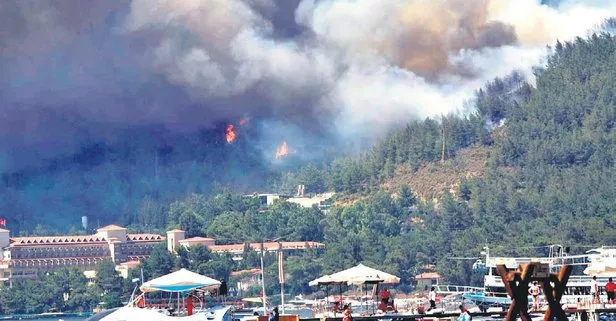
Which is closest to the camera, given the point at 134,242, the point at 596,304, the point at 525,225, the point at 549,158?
the point at 596,304

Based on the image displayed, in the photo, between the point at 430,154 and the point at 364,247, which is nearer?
the point at 364,247

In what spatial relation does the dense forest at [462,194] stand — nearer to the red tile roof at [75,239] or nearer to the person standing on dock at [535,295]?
the red tile roof at [75,239]

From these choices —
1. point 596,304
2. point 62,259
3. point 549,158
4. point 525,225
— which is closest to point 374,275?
point 596,304

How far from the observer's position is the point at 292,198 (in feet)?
505

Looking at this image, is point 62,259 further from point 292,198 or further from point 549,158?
point 549,158

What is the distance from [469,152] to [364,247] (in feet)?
55.9

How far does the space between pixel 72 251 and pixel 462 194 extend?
97.9 ft

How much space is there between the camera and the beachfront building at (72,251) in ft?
475

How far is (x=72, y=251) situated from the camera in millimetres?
145500

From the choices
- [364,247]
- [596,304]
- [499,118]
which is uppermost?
[499,118]

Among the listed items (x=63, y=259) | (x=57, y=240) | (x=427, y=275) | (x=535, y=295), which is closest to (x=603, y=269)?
(x=535, y=295)

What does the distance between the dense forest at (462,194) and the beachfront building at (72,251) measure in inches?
82.7

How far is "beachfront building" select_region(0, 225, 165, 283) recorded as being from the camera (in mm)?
144750

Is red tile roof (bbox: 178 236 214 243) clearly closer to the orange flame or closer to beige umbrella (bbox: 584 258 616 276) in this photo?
the orange flame
